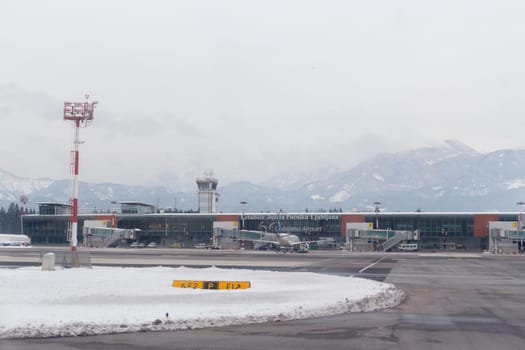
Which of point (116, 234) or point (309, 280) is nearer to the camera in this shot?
point (309, 280)

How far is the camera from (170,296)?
1260 inches

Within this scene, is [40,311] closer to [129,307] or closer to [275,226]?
[129,307]

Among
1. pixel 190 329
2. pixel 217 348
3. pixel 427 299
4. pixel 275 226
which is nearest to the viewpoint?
pixel 217 348

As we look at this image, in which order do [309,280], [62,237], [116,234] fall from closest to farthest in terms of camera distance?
1. [309,280]
2. [116,234]
3. [62,237]

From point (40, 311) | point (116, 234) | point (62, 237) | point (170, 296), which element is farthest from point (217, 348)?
point (62, 237)

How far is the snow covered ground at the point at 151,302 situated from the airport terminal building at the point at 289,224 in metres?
104

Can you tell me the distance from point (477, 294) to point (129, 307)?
905 inches

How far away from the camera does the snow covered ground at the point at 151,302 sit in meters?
23.2

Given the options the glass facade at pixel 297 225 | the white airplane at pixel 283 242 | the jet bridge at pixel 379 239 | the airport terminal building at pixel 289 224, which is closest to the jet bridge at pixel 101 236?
the airport terminal building at pixel 289 224

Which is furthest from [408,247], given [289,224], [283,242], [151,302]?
[151,302]

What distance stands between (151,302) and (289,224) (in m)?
133

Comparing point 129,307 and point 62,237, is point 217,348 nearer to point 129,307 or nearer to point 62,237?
point 129,307

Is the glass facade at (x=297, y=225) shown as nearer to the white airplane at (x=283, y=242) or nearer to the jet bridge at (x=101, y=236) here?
the jet bridge at (x=101, y=236)

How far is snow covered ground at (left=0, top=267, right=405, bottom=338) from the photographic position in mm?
23172
